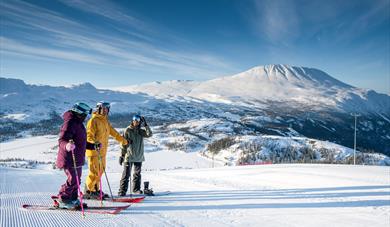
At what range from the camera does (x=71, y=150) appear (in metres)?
6.13

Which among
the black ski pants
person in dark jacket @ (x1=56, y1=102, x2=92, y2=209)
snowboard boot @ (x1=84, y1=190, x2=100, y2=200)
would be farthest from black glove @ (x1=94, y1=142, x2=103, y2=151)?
the black ski pants

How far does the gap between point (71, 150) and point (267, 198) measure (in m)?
5.09

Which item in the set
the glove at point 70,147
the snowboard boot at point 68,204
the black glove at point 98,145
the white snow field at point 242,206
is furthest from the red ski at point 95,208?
the black glove at point 98,145

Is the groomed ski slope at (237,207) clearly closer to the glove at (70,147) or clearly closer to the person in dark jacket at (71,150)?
the person in dark jacket at (71,150)

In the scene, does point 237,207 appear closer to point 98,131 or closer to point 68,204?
point 68,204

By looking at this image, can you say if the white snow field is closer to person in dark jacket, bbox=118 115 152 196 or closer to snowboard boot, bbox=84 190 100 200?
snowboard boot, bbox=84 190 100 200

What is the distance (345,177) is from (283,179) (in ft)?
8.24

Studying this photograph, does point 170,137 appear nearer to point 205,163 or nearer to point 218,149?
point 218,149

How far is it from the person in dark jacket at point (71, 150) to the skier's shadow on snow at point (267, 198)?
1.28 metres

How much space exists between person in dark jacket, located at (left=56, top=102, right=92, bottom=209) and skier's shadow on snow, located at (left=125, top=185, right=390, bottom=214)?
1.28 metres

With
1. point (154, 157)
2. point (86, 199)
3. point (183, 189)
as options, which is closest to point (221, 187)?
point (183, 189)

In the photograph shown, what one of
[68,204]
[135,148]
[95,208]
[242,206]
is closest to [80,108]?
[68,204]

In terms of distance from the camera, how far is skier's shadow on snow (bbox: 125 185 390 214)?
23.3 feet

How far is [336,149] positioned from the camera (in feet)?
425
